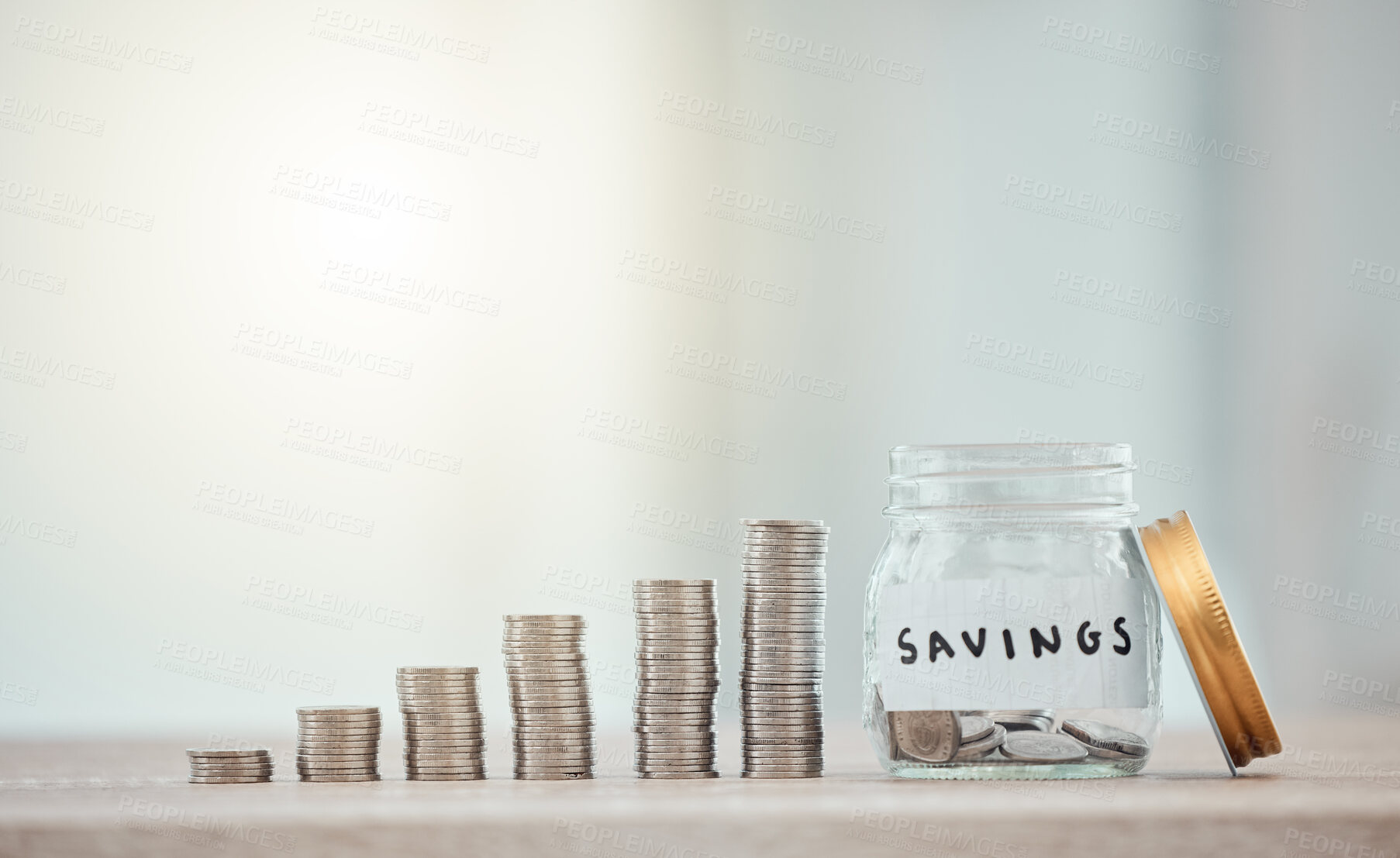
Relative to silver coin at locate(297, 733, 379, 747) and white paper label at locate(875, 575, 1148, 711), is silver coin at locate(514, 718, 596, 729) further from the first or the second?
white paper label at locate(875, 575, 1148, 711)

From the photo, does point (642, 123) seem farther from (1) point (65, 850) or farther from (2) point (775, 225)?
(1) point (65, 850)

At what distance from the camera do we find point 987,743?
972 millimetres

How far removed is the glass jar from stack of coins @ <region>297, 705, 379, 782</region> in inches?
16.6

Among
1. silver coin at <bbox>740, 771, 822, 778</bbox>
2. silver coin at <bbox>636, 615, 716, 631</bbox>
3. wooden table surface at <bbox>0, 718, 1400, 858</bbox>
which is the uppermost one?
silver coin at <bbox>636, 615, 716, 631</bbox>

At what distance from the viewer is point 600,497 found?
5.46m

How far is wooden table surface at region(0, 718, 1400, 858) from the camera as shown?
0.73 metres

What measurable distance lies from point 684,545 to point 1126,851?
4859mm

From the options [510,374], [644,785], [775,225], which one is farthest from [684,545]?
[644,785]

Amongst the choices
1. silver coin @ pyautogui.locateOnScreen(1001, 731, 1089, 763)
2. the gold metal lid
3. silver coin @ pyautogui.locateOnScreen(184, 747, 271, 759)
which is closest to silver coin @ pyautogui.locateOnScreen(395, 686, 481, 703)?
silver coin @ pyautogui.locateOnScreen(184, 747, 271, 759)

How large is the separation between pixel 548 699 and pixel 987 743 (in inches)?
14.1

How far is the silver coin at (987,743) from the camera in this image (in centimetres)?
97

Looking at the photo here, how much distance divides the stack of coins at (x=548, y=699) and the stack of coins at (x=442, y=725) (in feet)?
0.12

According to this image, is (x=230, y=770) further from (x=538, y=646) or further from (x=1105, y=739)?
(x=1105, y=739)

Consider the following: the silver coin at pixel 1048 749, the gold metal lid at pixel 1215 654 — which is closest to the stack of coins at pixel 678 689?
the silver coin at pixel 1048 749
